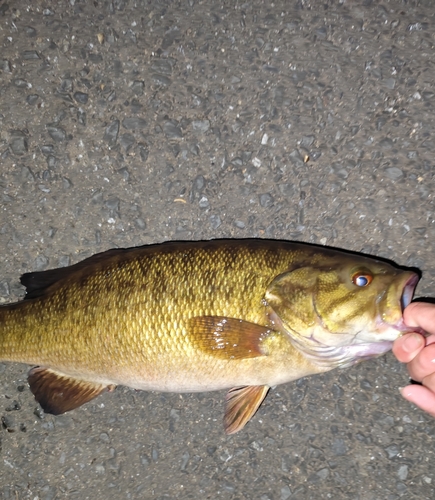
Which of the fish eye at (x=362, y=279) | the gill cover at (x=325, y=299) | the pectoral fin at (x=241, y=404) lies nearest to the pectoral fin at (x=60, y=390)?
the pectoral fin at (x=241, y=404)

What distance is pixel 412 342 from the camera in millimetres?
1977

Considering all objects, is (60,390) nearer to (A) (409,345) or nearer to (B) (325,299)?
(B) (325,299)

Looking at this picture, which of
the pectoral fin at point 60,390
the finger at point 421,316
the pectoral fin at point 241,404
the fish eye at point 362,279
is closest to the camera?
the finger at point 421,316

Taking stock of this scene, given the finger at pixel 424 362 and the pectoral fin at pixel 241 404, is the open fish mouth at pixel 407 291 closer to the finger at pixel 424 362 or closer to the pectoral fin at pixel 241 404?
the finger at pixel 424 362

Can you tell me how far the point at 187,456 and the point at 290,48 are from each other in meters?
2.42

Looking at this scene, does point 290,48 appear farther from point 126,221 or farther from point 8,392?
point 8,392

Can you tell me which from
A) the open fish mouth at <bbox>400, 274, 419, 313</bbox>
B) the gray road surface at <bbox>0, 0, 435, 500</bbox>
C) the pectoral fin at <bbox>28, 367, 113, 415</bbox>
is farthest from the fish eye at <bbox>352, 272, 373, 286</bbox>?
the pectoral fin at <bbox>28, 367, 113, 415</bbox>

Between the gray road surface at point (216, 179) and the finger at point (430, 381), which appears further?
the gray road surface at point (216, 179)

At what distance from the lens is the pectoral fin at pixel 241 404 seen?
231cm

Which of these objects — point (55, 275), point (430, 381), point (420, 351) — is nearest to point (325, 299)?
point (420, 351)

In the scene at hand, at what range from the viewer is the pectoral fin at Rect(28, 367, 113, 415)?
2447 mm

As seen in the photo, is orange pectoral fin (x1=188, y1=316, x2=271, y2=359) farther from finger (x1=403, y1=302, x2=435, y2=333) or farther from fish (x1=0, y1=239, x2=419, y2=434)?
finger (x1=403, y1=302, x2=435, y2=333)

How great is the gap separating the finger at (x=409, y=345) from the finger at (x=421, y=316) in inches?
2.1

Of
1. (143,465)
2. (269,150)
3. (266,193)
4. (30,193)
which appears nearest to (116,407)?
(143,465)
